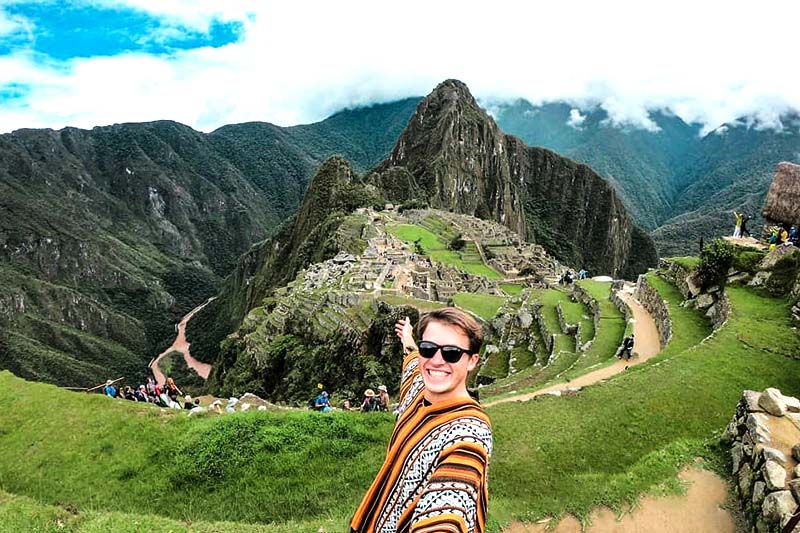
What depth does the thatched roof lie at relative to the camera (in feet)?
71.8

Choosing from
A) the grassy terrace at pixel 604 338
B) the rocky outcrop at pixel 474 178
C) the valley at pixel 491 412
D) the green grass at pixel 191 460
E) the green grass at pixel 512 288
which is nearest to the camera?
the valley at pixel 491 412

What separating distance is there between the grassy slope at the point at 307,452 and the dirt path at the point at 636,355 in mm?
2159

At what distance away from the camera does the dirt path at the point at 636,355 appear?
15.9m

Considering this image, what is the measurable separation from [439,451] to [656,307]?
1008 inches

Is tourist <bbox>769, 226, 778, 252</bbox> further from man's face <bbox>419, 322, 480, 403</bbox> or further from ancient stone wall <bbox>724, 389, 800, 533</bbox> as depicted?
man's face <bbox>419, 322, 480, 403</bbox>

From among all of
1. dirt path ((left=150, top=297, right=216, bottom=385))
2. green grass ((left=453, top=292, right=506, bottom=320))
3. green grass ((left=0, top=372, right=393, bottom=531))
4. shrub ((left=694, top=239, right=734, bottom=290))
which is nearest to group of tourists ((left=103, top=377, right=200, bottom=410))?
green grass ((left=0, top=372, right=393, bottom=531))

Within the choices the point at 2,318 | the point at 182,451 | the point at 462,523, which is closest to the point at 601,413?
the point at 182,451

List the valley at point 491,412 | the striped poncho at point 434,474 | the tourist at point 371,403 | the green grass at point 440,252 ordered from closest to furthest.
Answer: the striped poncho at point 434,474, the valley at point 491,412, the tourist at point 371,403, the green grass at point 440,252

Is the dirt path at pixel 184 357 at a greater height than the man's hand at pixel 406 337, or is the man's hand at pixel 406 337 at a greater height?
the man's hand at pixel 406 337


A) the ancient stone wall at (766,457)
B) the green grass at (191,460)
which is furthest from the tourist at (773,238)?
the green grass at (191,460)

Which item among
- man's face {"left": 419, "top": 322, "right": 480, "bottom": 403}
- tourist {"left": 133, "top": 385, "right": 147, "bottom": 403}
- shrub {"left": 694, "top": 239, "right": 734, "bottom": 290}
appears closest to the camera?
man's face {"left": 419, "top": 322, "right": 480, "bottom": 403}

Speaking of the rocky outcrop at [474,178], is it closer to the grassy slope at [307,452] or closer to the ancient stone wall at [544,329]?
the ancient stone wall at [544,329]

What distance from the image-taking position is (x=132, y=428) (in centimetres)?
1148

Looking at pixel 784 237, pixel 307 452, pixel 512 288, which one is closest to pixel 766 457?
pixel 307 452
